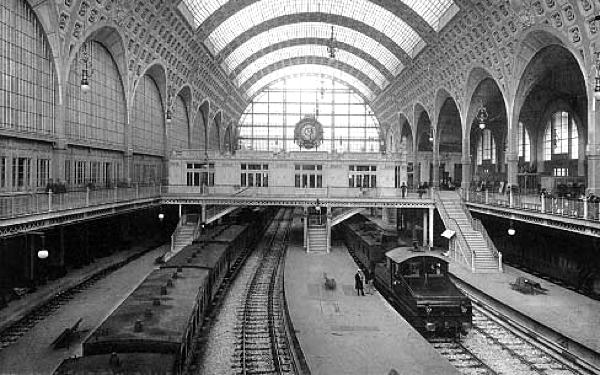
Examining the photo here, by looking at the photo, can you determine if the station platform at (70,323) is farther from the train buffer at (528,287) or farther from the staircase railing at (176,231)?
the train buffer at (528,287)

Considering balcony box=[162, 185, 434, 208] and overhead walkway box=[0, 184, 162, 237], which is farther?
balcony box=[162, 185, 434, 208]

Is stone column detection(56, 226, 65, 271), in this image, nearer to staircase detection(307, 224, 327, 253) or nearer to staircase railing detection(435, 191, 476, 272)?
staircase detection(307, 224, 327, 253)

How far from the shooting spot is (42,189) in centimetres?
3069

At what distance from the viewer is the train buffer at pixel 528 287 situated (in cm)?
2590

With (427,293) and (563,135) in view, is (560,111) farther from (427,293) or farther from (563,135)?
(427,293)

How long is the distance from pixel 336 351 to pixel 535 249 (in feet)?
76.5

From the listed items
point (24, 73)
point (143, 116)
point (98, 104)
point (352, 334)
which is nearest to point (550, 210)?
point (352, 334)

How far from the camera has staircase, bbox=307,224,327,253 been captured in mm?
40406

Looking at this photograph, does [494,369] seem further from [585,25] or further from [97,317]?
[585,25]

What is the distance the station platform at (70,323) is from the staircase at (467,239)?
20.8 m

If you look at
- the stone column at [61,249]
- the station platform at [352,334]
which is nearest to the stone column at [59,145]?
the stone column at [61,249]

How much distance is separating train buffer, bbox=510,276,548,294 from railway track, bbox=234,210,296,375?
12.5 meters

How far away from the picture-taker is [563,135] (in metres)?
47.8

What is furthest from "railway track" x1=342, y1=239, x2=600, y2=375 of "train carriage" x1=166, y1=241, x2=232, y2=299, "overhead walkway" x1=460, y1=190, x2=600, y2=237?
"train carriage" x1=166, y1=241, x2=232, y2=299
